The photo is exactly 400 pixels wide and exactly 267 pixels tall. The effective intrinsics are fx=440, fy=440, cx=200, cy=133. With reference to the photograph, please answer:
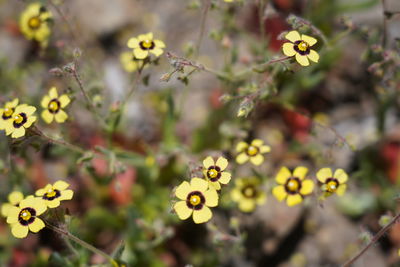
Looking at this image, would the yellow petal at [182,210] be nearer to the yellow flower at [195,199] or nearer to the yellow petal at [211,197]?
the yellow flower at [195,199]

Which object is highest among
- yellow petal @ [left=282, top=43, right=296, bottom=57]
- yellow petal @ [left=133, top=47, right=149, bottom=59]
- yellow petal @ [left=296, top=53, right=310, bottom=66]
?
yellow petal @ [left=282, top=43, right=296, bottom=57]

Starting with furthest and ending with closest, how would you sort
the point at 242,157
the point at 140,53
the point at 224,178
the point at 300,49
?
1. the point at 242,157
2. the point at 140,53
3. the point at 300,49
4. the point at 224,178

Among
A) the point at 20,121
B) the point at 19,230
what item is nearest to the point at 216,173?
the point at 19,230

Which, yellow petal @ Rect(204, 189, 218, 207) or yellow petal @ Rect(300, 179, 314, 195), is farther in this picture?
yellow petal @ Rect(300, 179, 314, 195)

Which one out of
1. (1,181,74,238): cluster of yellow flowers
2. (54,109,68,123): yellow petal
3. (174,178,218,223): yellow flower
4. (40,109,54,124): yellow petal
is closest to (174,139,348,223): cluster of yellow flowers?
(174,178,218,223): yellow flower

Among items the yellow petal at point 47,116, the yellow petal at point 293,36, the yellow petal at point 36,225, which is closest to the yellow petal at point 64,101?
the yellow petal at point 47,116

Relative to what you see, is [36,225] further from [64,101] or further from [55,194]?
[64,101]

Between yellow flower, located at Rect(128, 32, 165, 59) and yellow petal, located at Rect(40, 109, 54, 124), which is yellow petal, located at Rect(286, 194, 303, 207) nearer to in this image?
yellow flower, located at Rect(128, 32, 165, 59)
